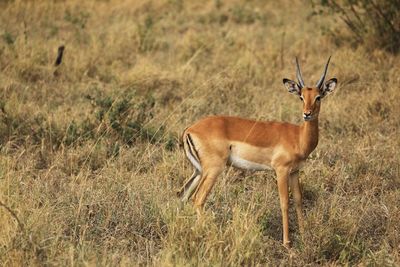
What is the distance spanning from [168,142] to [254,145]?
183 cm

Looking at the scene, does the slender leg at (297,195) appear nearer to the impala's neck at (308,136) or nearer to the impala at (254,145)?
the impala at (254,145)

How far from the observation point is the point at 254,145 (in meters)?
5.25

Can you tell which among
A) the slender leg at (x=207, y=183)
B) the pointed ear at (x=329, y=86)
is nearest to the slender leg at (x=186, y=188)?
the slender leg at (x=207, y=183)

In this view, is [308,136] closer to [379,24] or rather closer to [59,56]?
[59,56]

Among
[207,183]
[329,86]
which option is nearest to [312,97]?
[329,86]

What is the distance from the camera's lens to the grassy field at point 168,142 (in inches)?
185

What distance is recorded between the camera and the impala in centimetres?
518

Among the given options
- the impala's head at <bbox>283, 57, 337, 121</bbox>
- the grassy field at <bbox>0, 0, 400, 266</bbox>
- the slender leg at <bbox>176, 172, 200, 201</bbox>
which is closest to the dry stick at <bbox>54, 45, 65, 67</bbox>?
the grassy field at <bbox>0, 0, 400, 266</bbox>

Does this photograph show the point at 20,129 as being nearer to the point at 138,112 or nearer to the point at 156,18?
the point at 138,112

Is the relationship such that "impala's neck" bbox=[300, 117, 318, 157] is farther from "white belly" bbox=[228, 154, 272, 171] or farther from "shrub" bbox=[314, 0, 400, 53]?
"shrub" bbox=[314, 0, 400, 53]

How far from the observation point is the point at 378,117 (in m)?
7.94

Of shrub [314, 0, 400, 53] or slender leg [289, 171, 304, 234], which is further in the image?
shrub [314, 0, 400, 53]

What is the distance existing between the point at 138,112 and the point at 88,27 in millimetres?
5448

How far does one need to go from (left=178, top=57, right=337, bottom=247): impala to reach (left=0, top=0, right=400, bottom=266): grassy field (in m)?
0.30
